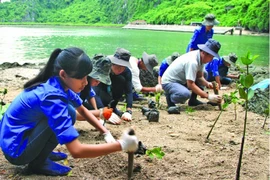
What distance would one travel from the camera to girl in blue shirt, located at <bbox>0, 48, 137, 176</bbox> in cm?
199

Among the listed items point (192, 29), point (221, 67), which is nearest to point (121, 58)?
point (221, 67)

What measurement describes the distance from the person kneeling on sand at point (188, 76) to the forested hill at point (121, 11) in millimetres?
56651

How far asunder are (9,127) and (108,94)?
225cm

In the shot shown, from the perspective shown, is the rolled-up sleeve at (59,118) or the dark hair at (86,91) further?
the dark hair at (86,91)

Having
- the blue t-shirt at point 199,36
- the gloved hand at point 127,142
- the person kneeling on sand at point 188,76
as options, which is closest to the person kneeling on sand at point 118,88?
the person kneeling on sand at point 188,76

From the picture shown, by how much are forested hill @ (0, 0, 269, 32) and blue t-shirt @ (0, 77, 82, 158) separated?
197 feet

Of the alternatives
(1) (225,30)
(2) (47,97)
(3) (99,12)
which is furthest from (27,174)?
(3) (99,12)

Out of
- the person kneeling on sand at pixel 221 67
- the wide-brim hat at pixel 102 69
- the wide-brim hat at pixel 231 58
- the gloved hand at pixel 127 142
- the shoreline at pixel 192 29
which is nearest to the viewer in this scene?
the gloved hand at pixel 127 142

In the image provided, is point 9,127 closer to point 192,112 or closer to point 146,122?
point 146,122

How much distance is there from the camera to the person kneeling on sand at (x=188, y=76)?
184 inches

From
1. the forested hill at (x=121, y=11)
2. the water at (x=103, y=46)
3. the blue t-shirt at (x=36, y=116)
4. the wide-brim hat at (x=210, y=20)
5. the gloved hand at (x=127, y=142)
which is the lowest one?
the water at (x=103, y=46)

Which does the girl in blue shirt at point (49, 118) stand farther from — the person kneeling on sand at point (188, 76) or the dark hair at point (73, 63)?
the person kneeling on sand at point (188, 76)

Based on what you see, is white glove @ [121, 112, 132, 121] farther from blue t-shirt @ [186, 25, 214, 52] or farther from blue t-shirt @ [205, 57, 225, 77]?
blue t-shirt @ [186, 25, 214, 52]

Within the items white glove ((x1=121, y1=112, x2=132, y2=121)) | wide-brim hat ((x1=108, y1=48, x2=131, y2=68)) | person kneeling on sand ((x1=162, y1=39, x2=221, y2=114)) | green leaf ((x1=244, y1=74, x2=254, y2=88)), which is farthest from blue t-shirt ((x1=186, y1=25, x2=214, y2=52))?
green leaf ((x1=244, y1=74, x2=254, y2=88))
